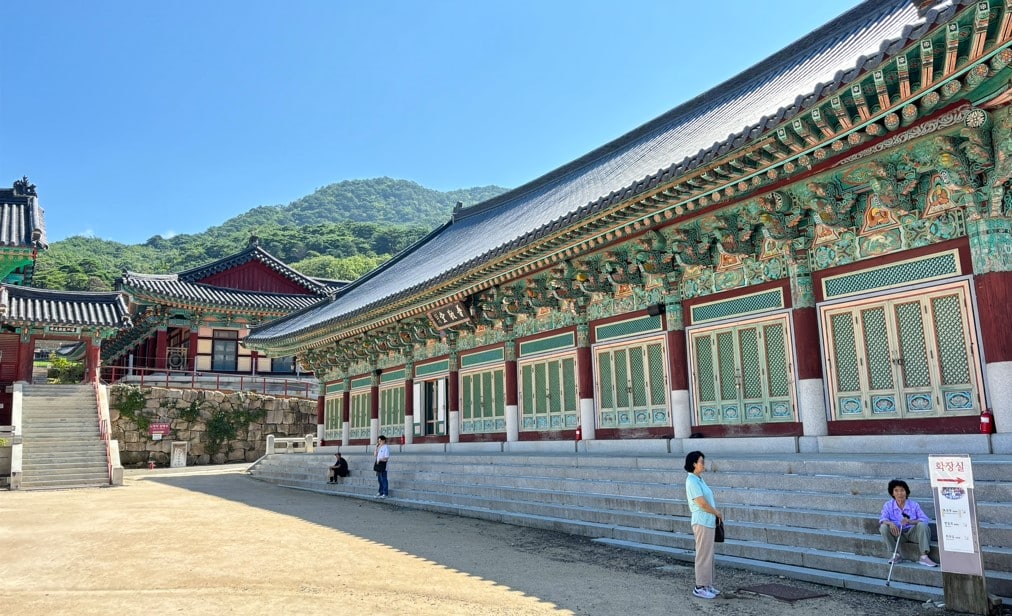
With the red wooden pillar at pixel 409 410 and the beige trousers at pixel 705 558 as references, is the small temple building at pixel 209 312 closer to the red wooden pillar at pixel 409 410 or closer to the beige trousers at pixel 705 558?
the red wooden pillar at pixel 409 410

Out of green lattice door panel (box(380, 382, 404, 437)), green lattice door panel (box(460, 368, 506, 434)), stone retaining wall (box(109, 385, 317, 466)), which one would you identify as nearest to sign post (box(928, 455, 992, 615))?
green lattice door panel (box(460, 368, 506, 434))

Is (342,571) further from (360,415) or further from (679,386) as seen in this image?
(360,415)

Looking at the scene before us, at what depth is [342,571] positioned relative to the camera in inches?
325

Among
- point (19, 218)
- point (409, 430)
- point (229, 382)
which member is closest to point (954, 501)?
point (409, 430)

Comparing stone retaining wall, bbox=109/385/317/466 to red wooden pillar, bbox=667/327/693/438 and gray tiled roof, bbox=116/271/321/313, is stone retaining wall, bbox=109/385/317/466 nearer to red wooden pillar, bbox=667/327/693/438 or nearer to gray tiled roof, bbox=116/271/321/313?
gray tiled roof, bbox=116/271/321/313

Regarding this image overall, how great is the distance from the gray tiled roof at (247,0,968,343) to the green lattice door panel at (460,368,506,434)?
9.33ft

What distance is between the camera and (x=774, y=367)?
10.9m

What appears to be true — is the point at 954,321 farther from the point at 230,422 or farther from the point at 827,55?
the point at 230,422

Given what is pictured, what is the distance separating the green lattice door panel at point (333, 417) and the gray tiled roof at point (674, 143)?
307 cm

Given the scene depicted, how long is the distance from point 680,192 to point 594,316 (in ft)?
A: 14.7

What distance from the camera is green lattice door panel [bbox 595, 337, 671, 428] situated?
1288 centimetres

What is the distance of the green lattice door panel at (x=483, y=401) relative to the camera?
17266mm

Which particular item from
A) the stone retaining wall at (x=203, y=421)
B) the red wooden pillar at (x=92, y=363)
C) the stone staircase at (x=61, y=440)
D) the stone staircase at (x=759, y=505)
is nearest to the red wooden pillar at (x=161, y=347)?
the red wooden pillar at (x=92, y=363)

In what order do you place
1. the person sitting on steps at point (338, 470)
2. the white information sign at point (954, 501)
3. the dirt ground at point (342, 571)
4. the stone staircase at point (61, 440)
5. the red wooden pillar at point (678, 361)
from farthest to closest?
the stone staircase at point (61, 440) → the person sitting on steps at point (338, 470) → the red wooden pillar at point (678, 361) → the dirt ground at point (342, 571) → the white information sign at point (954, 501)
